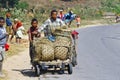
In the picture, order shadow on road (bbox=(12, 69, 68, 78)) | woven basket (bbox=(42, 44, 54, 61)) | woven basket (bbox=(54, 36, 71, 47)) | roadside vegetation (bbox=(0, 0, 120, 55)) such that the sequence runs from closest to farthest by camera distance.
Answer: woven basket (bbox=(42, 44, 54, 61)), woven basket (bbox=(54, 36, 71, 47)), shadow on road (bbox=(12, 69, 68, 78)), roadside vegetation (bbox=(0, 0, 120, 55))

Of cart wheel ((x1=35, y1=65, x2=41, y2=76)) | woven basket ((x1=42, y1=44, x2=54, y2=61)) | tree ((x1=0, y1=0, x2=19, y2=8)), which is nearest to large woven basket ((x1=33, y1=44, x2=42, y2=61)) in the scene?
woven basket ((x1=42, y1=44, x2=54, y2=61))

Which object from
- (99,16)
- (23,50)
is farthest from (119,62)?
(99,16)

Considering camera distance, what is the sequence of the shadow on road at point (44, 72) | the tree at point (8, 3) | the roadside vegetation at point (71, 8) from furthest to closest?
the tree at point (8, 3)
the roadside vegetation at point (71, 8)
the shadow on road at point (44, 72)

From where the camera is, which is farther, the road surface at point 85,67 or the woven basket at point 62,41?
the woven basket at point 62,41

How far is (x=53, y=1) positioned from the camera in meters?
79.0

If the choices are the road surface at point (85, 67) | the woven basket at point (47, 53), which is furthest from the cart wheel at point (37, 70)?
the woven basket at point (47, 53)

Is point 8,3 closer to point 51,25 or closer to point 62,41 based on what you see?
point 51,25

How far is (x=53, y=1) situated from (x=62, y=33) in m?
65.0

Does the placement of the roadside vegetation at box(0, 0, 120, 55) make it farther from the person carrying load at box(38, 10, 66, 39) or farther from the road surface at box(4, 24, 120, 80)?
the person carrying load at box(38, 10, 66, 39)

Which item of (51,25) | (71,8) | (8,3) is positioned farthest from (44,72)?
(71,8)

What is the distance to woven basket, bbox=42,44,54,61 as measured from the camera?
13727 millimetres

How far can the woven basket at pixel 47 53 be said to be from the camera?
13727 millimetres

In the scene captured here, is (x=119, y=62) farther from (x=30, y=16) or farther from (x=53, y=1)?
(x=53, y=1)

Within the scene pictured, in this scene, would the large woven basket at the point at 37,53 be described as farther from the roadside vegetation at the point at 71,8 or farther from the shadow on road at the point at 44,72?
the roadside vegetation at the point at 71,8
